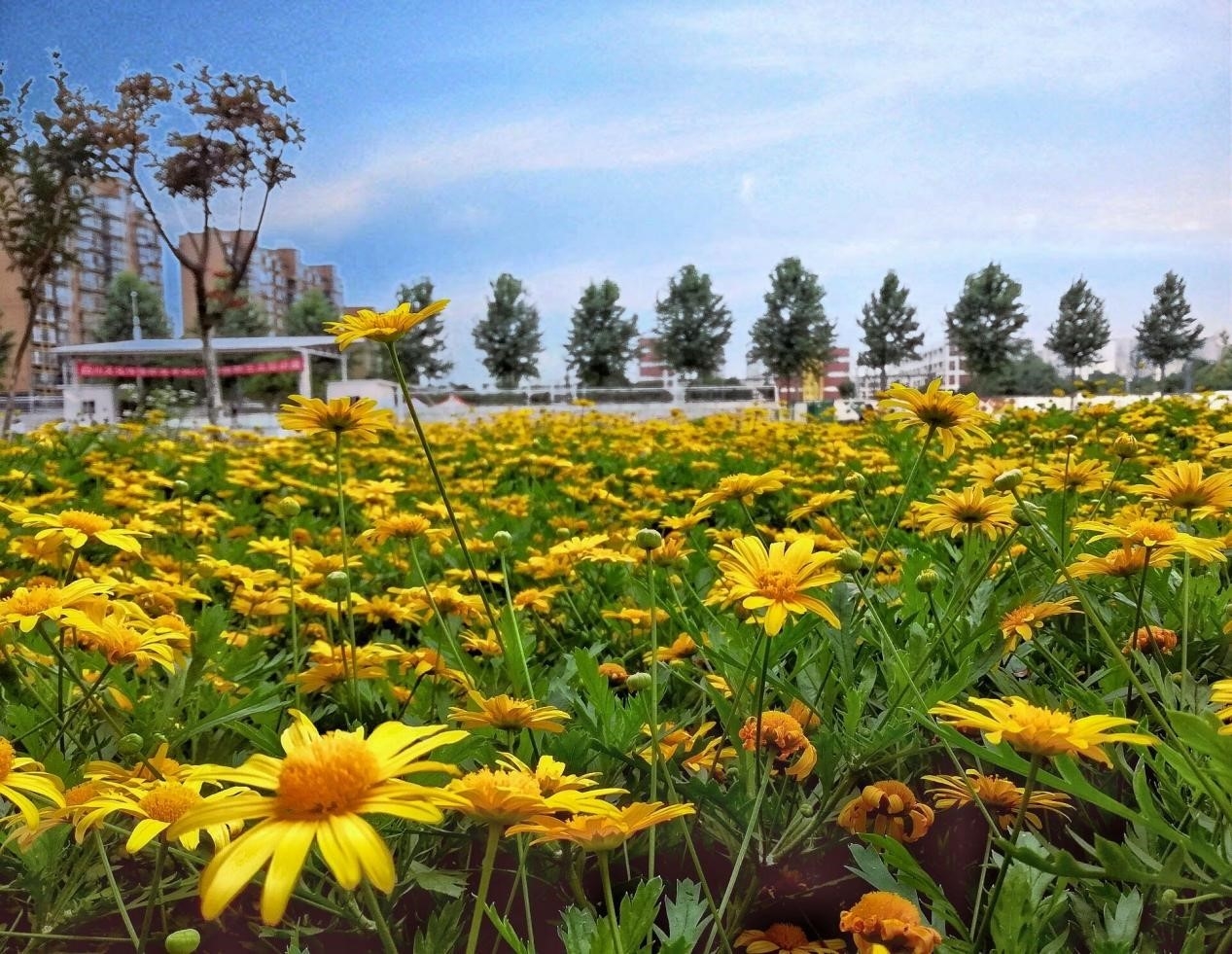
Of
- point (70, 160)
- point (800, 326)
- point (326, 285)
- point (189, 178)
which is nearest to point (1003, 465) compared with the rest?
point (70, 160)

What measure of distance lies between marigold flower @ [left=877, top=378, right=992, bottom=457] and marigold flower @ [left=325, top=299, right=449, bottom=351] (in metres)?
0.34

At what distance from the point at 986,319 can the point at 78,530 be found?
1064 centimetres

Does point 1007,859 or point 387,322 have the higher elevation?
point 387,322

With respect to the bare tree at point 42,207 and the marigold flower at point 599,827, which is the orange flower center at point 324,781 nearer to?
the marigold flower at point 599,827

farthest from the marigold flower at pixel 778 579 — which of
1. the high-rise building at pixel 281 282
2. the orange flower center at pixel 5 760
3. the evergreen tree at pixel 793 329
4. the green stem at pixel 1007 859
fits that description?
the high-rise building at pixel 281 282

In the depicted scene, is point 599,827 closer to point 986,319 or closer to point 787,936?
point 787,936

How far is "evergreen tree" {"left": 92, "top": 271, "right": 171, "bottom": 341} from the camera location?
21781 millimetres

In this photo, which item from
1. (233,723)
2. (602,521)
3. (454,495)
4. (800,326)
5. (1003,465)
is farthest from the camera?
(800,326)

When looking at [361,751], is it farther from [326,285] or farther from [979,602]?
[326,285]

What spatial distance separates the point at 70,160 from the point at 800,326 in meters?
16.7

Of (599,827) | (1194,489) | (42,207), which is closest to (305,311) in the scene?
(42,207)

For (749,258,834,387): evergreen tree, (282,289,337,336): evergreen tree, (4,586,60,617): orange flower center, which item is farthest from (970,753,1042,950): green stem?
(282,289,337,336): evergreen tree

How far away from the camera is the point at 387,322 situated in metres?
0.60

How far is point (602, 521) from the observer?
1644mm
